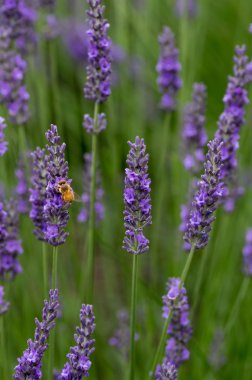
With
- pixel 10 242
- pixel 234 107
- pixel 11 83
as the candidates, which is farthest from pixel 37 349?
pixel 11 83

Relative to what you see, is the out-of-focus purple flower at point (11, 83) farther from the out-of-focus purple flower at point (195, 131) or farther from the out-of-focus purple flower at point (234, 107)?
the out-of-focus purple flower at point (234, 107)

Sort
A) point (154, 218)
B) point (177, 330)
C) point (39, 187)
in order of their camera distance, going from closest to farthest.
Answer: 1. point (39, 187)
2. point (177, 330)
3. point (154, 218)

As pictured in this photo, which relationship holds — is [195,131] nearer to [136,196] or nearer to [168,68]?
[168,68]

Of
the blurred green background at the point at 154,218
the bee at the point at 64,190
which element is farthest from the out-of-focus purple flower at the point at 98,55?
the blurred green background at the point at 154,218

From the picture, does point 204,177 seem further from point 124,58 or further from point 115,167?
point 124,58

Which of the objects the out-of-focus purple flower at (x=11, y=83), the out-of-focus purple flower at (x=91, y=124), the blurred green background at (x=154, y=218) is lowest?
the blurred green background at (x=154, y=218)

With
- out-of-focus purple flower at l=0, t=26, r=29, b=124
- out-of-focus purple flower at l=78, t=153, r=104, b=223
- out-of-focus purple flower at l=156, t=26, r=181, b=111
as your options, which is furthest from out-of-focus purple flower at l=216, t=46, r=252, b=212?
out-of-focus purple flower at l=0, t=26, r=29, b=124

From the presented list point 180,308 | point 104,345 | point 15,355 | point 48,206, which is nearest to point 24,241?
point 15,355
